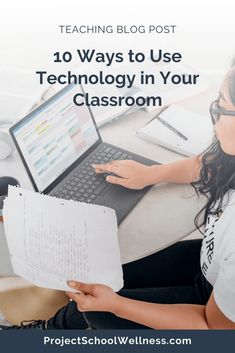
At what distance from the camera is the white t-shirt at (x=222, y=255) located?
129 cm

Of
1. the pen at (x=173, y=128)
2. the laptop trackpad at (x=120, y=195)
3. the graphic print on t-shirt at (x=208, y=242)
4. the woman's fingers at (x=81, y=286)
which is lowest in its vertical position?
the woman's fingers at (x=81, y=286)

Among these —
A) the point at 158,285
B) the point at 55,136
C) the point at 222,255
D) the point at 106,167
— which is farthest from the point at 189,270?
the point at 55,136

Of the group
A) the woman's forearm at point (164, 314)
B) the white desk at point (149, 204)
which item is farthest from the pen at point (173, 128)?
the woman's forearm at point (164, 314)

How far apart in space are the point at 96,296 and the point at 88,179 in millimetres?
310

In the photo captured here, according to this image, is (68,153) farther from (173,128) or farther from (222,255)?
(222,255)

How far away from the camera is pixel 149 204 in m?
1.44

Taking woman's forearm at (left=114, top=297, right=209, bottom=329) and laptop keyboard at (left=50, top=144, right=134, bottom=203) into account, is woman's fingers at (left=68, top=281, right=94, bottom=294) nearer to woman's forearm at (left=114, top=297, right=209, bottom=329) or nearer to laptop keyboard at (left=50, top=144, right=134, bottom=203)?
woman's forearm at (left=114, top=297, right=209, bottom=329)

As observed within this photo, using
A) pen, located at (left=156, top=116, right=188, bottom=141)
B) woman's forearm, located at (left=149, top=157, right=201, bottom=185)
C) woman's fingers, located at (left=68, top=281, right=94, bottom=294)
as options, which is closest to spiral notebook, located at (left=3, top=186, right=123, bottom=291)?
woman's fingers, located at (left=68, top=281, right=94, bottom=294)

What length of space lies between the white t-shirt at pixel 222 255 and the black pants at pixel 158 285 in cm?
5

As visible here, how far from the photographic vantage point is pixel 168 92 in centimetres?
140

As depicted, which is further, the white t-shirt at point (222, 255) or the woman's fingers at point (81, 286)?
the woman's fingers at point (81, 286)

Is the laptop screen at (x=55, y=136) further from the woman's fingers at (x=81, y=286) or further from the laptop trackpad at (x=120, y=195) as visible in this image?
the woman's fingers at (x=81, y=286)

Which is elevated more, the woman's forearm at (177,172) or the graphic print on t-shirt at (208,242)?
the woman's forearm at (177,172)
